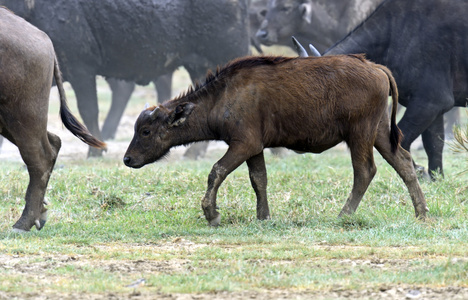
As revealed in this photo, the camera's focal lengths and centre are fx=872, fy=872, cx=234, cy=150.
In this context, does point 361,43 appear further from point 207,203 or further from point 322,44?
point 322,44

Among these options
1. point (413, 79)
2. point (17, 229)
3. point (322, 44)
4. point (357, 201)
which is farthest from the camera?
point (322, 44)

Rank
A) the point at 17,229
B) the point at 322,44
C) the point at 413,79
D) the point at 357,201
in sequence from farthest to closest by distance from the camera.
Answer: the point at 322,44 < the point at 413,79 < the point at 357,201 < the point at 17,229

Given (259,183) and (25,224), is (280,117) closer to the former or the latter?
(259,183)

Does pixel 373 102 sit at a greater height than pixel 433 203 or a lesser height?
greater

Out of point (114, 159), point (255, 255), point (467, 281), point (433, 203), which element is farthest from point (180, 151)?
point (467, 281)

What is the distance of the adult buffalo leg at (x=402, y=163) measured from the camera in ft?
25.4

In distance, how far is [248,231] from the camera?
283 inches

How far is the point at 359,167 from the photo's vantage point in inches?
304

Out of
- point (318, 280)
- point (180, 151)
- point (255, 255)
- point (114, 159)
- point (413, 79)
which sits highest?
point (318, 280)

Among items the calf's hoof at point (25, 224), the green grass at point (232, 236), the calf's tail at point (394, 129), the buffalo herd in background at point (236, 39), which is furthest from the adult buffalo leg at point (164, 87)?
the calf's hoof at point (25, 224)

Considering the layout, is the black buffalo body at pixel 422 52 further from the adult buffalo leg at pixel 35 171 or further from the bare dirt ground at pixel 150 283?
the adult buffalo leg at pixel 35 171

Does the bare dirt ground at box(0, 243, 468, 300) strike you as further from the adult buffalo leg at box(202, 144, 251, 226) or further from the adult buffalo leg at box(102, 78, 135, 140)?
the adult buffalo leg at box(102, 78, 135, 140)

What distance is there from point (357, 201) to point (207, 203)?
1.38 m

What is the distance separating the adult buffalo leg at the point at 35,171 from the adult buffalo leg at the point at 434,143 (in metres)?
5.57
